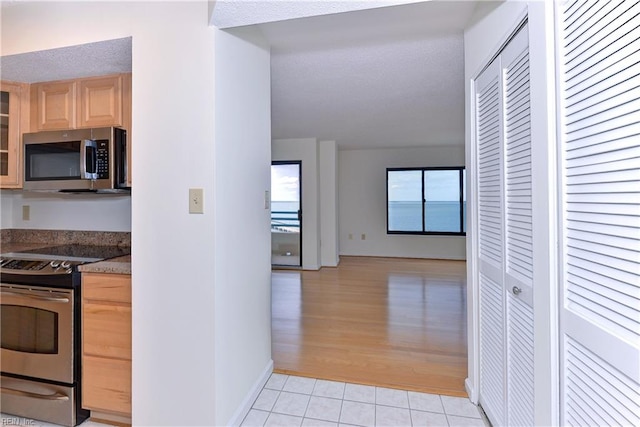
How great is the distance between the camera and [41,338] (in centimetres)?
164

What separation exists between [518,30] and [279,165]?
14.4 feet

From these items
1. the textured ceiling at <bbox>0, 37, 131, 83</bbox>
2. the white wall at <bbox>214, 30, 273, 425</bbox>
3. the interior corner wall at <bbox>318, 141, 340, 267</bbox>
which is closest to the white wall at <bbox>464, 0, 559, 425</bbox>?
the white wall at <bbox>214, 30, 273, 425</bbox>

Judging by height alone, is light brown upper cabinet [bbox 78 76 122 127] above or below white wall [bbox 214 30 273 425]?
above

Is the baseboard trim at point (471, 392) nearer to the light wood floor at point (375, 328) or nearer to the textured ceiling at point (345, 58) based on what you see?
the light wood floor at point (375, 328)

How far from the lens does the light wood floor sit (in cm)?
210

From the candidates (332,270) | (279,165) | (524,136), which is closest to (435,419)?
(524,136)

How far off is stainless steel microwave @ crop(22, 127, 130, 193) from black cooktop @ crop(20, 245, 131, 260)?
1.32 feet

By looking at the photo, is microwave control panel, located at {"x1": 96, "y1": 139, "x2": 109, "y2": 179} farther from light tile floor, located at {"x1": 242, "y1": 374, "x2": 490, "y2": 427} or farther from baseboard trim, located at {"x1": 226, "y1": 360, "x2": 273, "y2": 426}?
light tile floor, located at {"x1": 242, "y1": 374, "x2": 490, "y2": 427}

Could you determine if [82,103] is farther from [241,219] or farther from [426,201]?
[426,201]

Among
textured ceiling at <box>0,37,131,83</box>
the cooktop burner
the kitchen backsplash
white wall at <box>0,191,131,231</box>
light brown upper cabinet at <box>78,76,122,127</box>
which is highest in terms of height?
textured ceiling at <box>0,37,131,83</box>

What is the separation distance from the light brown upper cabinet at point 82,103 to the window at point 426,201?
5.01 m

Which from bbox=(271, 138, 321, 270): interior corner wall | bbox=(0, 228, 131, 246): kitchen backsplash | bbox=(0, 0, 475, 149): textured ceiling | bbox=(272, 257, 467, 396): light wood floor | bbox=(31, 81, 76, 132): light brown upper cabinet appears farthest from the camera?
bbox=(271, 138, 321, 270): interior corner wall

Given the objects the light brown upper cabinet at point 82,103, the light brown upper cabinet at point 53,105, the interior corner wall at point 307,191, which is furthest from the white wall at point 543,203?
the interior corner wall at point 307,191

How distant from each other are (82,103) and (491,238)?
2.51 metres
